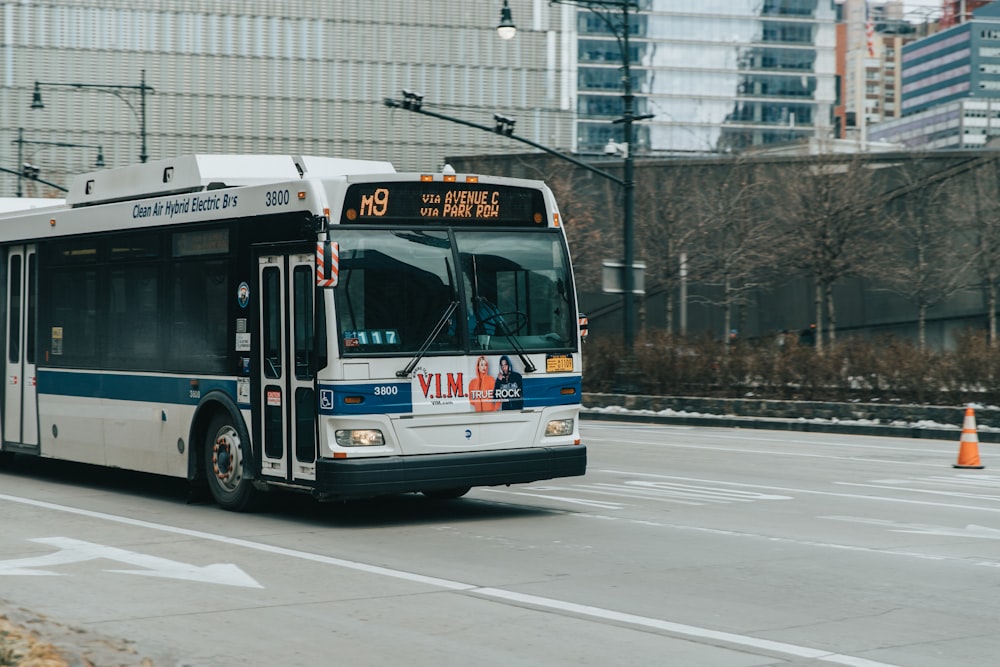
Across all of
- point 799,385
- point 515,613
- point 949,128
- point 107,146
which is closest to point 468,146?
point 107,146

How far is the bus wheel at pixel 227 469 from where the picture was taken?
12.1m

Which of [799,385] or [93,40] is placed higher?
[93,40]

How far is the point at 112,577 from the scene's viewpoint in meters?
8.88

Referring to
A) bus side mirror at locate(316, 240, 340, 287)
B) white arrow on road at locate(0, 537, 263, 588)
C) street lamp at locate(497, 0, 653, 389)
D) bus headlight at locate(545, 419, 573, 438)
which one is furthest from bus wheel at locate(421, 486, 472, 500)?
street lamp at locate(497, 0, 653, 389)

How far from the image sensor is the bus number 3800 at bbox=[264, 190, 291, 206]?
11.5m

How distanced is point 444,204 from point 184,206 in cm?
263

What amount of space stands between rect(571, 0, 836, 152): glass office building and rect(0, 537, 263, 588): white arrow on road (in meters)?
133

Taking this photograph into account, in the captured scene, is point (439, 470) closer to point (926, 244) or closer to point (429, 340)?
point (429, 340)

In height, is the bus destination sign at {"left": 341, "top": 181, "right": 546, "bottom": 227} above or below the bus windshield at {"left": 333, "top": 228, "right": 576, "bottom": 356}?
above

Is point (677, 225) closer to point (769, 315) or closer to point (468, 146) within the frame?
point (769, 315)

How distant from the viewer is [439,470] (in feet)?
37.0

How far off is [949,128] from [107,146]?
14224 centimetres

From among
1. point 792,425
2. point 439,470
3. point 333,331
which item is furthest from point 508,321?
point 792,425

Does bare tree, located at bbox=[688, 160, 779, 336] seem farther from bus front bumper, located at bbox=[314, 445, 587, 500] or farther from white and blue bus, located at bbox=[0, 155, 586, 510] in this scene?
bus front bumper, located at bbox=[314, 445, 587, 500]
